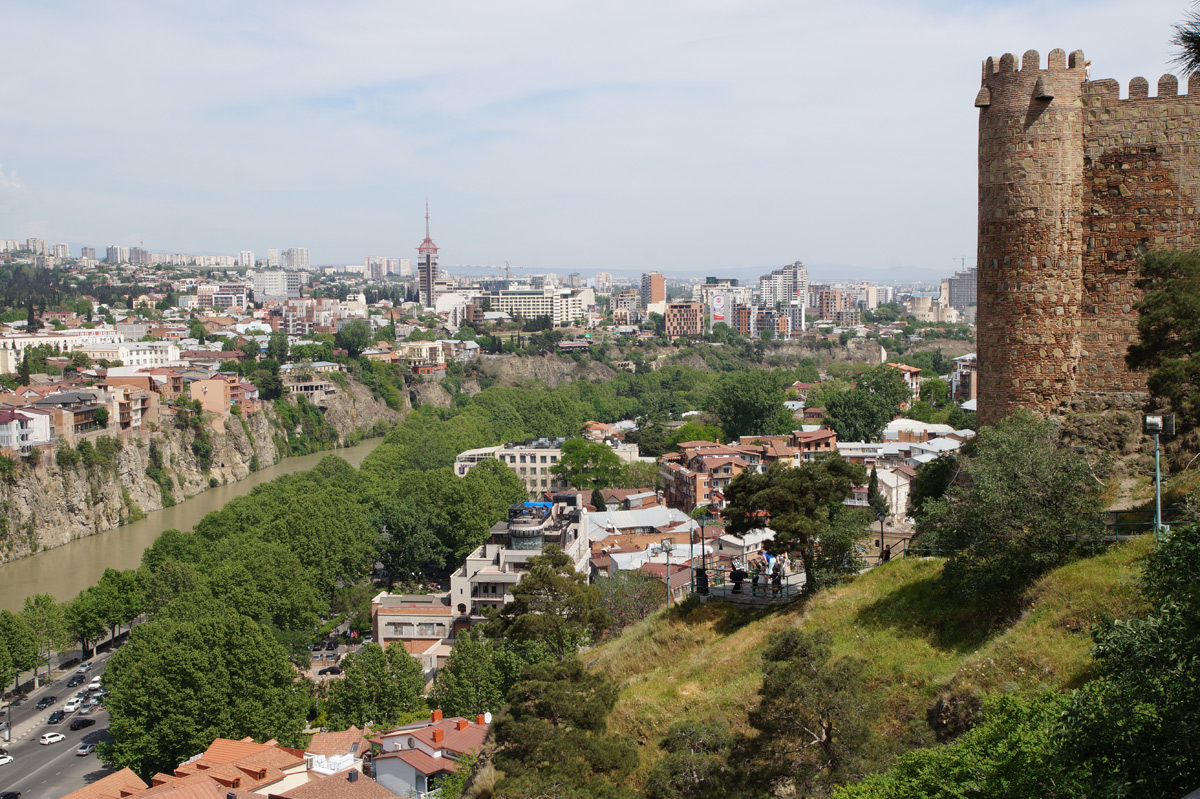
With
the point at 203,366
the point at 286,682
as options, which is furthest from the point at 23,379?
the point at 286,682

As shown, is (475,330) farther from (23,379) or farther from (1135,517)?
(1135,517)

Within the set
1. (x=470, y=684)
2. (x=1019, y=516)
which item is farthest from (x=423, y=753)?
(x=1019, y=516)

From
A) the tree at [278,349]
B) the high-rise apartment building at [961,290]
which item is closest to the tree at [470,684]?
the tree at [278,349]

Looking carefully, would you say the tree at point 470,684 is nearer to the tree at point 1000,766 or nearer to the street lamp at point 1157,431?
the street lamp at point 1157,431

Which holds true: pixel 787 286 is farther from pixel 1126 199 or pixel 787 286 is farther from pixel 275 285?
pixel 1126 199

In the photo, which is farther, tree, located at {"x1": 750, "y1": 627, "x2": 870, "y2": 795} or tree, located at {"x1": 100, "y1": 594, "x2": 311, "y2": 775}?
tree, located at {"x1": 100, "y1": 594, "x2": 311, "y2": 775}

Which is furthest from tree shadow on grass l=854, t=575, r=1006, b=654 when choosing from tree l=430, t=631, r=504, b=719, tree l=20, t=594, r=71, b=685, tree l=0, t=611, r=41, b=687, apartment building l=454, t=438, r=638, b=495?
apartment building l=454, t=438, r=638, b=495

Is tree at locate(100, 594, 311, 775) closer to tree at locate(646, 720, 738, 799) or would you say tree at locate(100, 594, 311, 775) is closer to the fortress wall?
tree at locate(646, 720, 738, 799)
